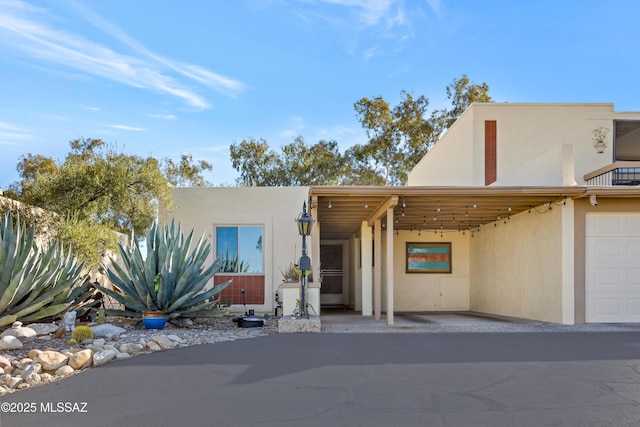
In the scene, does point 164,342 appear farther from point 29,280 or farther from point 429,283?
point 429,283

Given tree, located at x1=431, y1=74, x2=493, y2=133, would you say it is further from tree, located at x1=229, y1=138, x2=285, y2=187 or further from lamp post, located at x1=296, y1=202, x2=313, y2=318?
lamp post, located at x1=296, y1=202, x2=313, y2=318

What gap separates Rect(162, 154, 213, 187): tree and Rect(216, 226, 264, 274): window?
59.0ft

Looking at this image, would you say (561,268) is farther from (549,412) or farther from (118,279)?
(118,279)

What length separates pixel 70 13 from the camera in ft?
35.7

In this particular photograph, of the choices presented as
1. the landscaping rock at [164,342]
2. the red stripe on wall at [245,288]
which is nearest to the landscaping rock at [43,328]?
the landscaping rock at [164,342]

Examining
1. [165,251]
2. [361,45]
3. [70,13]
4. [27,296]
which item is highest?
[361,45]

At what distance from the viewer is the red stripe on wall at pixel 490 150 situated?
618 inches

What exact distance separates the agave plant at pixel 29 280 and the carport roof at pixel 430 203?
15.7 ft

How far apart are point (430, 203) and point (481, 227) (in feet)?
14.8

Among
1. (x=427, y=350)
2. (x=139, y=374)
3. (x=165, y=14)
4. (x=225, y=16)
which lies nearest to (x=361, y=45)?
(x=225, y=16)

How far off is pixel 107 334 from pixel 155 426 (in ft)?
14.0

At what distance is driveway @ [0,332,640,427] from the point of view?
4.39 m

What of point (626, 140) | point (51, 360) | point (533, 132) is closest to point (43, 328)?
point (51, 360)

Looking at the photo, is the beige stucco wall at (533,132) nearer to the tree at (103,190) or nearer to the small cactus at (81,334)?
the tree at (103,190)
